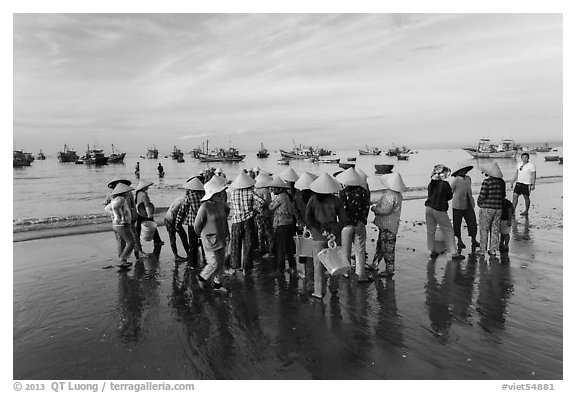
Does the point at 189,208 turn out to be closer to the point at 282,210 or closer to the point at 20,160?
the point at 282,210

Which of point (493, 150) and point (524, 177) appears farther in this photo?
point (493, 150)

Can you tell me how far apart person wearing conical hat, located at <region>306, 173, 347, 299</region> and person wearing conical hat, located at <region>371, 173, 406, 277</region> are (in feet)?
3.28

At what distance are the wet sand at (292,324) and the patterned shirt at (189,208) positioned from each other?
91cm

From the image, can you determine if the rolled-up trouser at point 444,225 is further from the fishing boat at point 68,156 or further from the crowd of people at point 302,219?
the fishing boat at point 68,156

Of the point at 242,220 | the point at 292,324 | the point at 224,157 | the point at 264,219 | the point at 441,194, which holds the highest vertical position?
the point at 224,157

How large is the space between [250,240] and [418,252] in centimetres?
356

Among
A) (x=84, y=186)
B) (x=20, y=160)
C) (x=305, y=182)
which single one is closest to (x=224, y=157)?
(x=20, y=160)

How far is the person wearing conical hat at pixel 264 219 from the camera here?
278 inches

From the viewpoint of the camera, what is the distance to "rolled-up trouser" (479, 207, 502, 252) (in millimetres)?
7137

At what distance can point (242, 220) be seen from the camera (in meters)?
6.56

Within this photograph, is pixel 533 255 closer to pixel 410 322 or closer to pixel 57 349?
pixel 410 322

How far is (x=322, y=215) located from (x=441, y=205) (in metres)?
2.94

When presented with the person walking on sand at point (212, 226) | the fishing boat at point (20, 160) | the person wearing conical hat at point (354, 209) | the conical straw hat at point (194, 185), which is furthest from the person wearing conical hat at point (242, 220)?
the fishing boat at point (20, 160)
